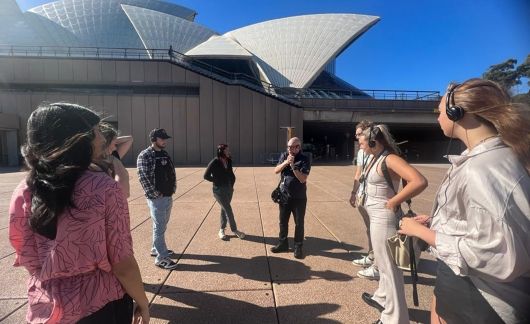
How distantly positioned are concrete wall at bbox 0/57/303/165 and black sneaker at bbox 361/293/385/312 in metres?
20.4

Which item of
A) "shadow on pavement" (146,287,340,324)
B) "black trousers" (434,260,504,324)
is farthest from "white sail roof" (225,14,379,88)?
"black trousers" (434,260,504,324)

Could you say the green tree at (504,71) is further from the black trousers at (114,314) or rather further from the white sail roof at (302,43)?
the black trousers at (114,314)

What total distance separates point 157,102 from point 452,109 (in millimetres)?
23276

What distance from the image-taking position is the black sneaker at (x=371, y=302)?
2771mm

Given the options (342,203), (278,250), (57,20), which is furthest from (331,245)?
(57,20)

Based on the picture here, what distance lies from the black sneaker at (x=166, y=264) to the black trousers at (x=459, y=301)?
327cm

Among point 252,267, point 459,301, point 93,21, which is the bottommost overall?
point 252,267

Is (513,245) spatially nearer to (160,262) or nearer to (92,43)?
(160,262)

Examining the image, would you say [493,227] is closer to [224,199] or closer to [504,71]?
[224,199]

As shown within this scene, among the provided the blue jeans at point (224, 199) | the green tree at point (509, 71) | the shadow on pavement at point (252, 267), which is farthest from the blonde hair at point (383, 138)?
the green tree at point (509, 71)

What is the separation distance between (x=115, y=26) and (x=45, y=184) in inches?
2066

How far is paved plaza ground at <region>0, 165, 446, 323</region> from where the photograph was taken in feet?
9.48

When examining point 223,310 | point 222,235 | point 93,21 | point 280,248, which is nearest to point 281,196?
point 280,248

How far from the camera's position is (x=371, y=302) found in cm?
287
